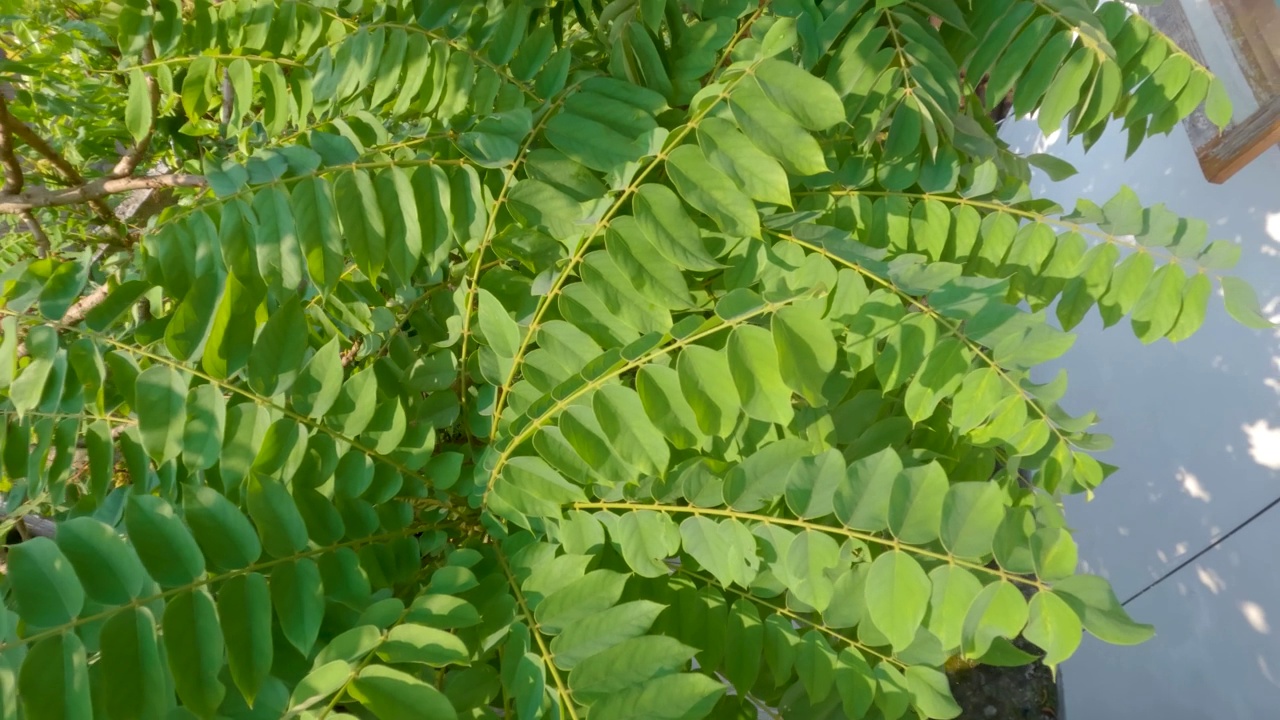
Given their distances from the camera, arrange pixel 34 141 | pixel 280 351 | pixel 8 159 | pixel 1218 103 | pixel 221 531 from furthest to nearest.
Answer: pixel 34 141, pixel 8 159, pixel 1218 103, pixel 280 351, pixel 221 531

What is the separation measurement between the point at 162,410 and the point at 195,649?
27 cm

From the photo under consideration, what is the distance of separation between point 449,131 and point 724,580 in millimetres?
697

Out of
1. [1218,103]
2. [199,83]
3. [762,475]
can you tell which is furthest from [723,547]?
[199,83]

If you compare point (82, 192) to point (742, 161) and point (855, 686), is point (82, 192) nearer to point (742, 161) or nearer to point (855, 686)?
point (742, 161)

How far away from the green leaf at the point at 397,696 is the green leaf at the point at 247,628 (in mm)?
117

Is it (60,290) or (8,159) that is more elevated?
(8,159)

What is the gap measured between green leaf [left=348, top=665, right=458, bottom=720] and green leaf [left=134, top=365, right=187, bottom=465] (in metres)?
0.35

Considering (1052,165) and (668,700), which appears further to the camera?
(1052,165)

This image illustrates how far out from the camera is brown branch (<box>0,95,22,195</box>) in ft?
5.48

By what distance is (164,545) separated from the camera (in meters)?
0.64

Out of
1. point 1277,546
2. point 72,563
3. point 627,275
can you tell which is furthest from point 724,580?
point 1277,546

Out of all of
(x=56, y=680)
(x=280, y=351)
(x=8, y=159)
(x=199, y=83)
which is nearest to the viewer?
(x=56, y=680)

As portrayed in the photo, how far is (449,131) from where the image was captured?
979 mm

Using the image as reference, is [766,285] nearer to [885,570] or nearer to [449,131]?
[885,570]
